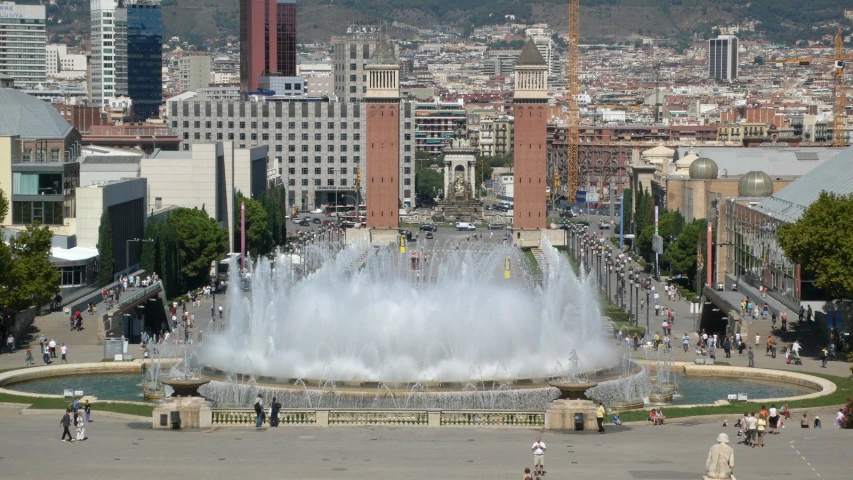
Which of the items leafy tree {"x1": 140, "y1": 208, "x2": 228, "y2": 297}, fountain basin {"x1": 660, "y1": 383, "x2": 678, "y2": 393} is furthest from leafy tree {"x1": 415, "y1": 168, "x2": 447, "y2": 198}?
fountain basin {"x1": 660, "y1": 383, "x2": 678, "y2": 393}

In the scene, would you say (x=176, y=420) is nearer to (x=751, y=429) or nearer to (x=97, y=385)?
(x=97, y=385)

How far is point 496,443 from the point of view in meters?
42.5

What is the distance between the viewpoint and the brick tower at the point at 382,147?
142750 mm

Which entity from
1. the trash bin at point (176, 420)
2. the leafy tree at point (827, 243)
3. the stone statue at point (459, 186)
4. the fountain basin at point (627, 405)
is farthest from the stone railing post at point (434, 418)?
the stone statue at point (459, 186)

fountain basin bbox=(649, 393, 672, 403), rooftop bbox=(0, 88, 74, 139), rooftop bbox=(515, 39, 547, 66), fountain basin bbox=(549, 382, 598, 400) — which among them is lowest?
fountain basin bbox=(649, 393, 672, 403)

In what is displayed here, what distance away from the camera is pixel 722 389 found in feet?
184

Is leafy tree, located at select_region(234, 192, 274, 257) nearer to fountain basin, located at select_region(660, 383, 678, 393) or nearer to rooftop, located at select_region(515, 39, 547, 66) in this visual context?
rooftop, located at select_region(515, 39, 547, 66)

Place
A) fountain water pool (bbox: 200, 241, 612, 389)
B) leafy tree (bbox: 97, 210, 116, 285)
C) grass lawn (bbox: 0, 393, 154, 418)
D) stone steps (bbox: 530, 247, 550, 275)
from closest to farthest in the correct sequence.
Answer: grass lawn (bbox: 0, 393, 154, 418) → fountain water pool (bbox: 200, 241, 612, 389) → leafy tree (bbox: 97, 210, 116, 285) → stone steps (bbox: 530, 247, 550, 275)

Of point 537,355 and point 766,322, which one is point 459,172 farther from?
point 537,355

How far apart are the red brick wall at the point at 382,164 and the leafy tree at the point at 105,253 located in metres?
63.6

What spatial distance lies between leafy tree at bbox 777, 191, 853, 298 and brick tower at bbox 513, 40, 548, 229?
7694 cm

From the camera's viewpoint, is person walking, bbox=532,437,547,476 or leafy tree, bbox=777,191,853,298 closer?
person walking, bbox=532,437,547,476

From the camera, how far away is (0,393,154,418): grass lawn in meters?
48.0

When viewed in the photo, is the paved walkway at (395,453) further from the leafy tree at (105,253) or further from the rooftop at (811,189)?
the leafy tree at (105,253)
